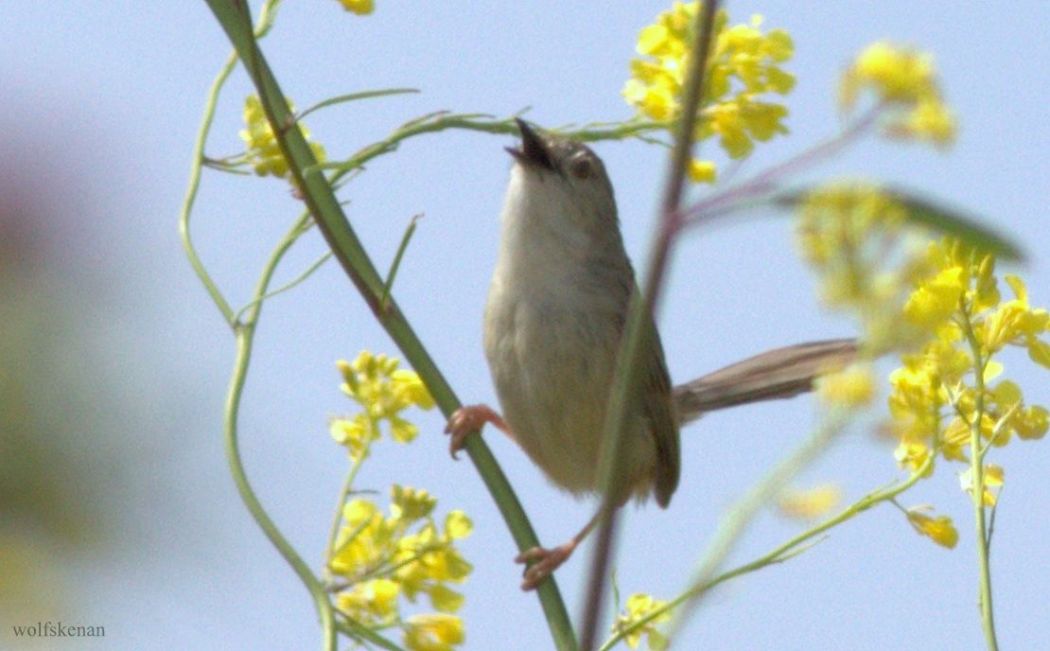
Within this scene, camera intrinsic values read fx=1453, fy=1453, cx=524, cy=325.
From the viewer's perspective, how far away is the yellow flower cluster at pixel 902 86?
0.81 metres

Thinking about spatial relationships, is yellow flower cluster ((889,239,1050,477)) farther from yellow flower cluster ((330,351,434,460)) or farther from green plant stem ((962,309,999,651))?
yellow flower cluster ((330,351,434,460))

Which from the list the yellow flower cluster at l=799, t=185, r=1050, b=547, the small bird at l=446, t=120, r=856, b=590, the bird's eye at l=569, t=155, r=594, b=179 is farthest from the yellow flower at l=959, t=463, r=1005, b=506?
the bird's eye at l=569, t=155, r=594, b=179

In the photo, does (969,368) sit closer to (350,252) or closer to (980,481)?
(980,481)

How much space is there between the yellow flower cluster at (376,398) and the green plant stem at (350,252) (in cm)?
48

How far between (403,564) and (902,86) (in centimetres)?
127

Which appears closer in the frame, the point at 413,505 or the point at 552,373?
the point at 413,505

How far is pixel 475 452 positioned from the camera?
169 centimetres

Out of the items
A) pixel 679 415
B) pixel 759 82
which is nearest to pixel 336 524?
pixel 759 82

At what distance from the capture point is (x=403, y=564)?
1960mm

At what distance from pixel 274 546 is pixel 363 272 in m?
0.34

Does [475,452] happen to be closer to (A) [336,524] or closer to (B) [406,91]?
(A) [336,524]

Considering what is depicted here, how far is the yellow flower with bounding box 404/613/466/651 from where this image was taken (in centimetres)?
194

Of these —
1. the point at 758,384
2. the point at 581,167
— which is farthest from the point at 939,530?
the point at 758,384

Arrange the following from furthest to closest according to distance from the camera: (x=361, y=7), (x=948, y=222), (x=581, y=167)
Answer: (x=581, y=167)
(x=361, y=7)
(x=948, y=222)
